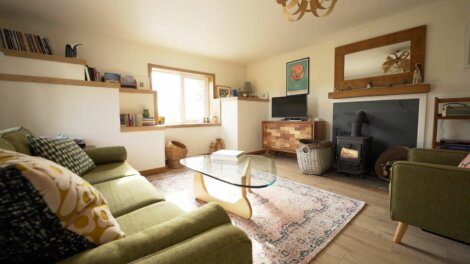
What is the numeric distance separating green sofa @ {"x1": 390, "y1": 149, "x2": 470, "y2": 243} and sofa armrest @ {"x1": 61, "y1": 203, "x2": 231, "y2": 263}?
1293mm

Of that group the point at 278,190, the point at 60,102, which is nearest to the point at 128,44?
the point at 60,102

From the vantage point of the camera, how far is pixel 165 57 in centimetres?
378

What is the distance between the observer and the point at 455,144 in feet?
7.36

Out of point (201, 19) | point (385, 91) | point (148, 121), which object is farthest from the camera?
point (148, 121)

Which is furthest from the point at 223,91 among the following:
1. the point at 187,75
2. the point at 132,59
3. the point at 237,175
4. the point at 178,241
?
the point at 178,241

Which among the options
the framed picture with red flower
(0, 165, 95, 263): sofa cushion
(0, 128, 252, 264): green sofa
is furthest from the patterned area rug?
the framed picture with red flower

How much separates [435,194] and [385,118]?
6.61ft

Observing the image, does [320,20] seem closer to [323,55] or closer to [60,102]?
[323,55]

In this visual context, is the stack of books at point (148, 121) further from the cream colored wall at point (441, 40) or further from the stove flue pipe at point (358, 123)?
the cream colored wall at point (441, 40)

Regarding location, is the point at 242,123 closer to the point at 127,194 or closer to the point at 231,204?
the point at 231,204

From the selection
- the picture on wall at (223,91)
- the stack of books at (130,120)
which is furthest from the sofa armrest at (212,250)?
the picture on wall at (223,91)

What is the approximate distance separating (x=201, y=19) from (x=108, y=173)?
2.20 meters

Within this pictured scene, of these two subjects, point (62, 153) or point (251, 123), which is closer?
point (62, 153)

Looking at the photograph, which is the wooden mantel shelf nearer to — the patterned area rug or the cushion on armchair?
the patterned area rug
